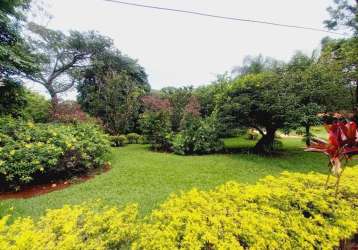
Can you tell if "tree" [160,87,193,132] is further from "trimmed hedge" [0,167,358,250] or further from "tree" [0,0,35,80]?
"trimmed hedge" [0,167,358,250]

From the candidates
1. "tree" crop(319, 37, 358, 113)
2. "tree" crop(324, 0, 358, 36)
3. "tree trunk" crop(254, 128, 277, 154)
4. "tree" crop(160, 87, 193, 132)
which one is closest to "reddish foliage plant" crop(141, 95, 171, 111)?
"tree" crop(160, 87, 193, 132)

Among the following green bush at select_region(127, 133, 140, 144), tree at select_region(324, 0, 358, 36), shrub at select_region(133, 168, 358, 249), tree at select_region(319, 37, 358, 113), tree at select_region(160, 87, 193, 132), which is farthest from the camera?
green bush at select_region(127, 133, 140, 144)

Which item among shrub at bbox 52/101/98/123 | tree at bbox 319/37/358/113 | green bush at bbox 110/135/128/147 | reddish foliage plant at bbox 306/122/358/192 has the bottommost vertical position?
green bush at bbox 110/135/128/147

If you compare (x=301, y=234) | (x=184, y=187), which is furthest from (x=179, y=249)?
(x=184, y=187)

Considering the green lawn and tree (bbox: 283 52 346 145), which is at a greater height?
tree (bbox: 283 52 346 145)

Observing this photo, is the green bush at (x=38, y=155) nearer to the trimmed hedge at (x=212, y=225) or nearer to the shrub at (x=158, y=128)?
the trimmed hedge at (x=212, y=225)

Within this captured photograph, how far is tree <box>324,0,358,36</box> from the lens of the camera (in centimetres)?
996

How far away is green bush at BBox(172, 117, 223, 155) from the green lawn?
1.24 meters

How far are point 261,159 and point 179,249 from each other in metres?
6.70

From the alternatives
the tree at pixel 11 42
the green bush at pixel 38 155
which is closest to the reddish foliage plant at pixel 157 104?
the green bush at pixel 38 155

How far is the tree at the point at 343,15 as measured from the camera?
32.7ft

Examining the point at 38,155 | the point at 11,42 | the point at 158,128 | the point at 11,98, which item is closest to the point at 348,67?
the point at 158,128

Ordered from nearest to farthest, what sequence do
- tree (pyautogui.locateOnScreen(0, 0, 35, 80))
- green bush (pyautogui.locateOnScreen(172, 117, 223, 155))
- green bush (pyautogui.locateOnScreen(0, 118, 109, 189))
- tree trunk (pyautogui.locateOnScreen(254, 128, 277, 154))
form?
green bush (pyautogui.locateOnScreen(0, 118, 109, 189)) < tree (pyautogui.locateOnScreen(0, 0, 35, 80)) < green bush (pyautogui.locateOnScreen(172, 117, 223, 155)) < tree trunk (pyautogui.locateOnScreen(254, 128, 277, 154))

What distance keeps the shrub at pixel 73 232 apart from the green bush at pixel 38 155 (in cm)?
328
